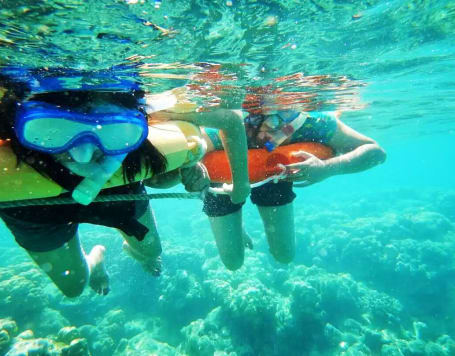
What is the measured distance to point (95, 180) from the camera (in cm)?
228

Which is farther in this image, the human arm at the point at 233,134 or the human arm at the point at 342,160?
the human arm at the point at 342,160

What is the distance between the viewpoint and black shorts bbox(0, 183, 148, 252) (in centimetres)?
324

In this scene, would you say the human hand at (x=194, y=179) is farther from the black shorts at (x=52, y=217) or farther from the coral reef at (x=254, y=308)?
the coral reef at (x=254, y=308)

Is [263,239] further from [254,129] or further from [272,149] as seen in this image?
[272,149]

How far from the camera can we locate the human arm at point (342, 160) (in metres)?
4.57

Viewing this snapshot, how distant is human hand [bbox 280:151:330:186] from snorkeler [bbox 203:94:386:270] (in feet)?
2.54

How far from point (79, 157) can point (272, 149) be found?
3.79 meters

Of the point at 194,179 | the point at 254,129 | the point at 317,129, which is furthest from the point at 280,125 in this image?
the point at 194,179

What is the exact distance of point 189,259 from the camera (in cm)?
1416

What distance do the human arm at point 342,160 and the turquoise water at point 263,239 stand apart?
2003mm

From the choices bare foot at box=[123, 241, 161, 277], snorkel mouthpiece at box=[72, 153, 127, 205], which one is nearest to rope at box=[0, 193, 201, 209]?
snorkel mouthpiece at box=[72, 153, 127, 205]

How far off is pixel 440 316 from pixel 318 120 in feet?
35.5

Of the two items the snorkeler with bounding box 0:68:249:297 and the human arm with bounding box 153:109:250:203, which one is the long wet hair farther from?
the human arm with bounding box 153:109:250:203

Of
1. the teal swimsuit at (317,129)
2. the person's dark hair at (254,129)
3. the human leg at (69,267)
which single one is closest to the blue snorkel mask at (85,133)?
the human leg at (69,267)
